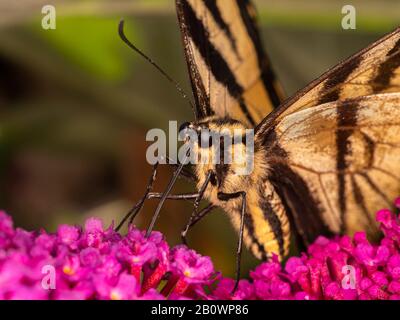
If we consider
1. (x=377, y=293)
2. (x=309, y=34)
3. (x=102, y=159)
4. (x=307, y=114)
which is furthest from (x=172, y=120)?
(x=377, y=293)

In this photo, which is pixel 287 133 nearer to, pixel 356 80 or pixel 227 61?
pixel 356 80

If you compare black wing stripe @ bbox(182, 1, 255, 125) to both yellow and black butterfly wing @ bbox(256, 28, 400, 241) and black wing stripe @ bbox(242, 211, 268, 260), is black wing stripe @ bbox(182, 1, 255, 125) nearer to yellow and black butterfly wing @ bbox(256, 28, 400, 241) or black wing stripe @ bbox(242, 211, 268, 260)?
yellow and black butterfly wing @ bbox(256, 28, 400, 241)

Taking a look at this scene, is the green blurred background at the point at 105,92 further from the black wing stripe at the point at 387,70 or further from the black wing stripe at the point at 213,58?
the black wing stripe at the point at 387,70

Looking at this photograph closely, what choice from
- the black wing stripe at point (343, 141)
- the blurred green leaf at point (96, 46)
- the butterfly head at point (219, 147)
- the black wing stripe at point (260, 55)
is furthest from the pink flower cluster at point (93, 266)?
the blurred green leaf at point (96, 46)

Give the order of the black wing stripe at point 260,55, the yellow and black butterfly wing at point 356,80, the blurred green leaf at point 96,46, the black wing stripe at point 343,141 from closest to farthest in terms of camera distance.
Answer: the yellow and black butterfly wing at point 356,80, the black wing stripe at point 343,141, the black wing stripe at point 260,55, the blurred green leaf at point 96,46

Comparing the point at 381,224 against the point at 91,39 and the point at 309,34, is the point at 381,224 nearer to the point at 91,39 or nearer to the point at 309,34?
the point at 309,34

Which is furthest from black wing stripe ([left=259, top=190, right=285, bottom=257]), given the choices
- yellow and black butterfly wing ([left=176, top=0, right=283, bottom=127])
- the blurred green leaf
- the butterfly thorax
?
the blurred green leaf

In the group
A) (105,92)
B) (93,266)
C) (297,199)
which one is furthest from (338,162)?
(105,92)
